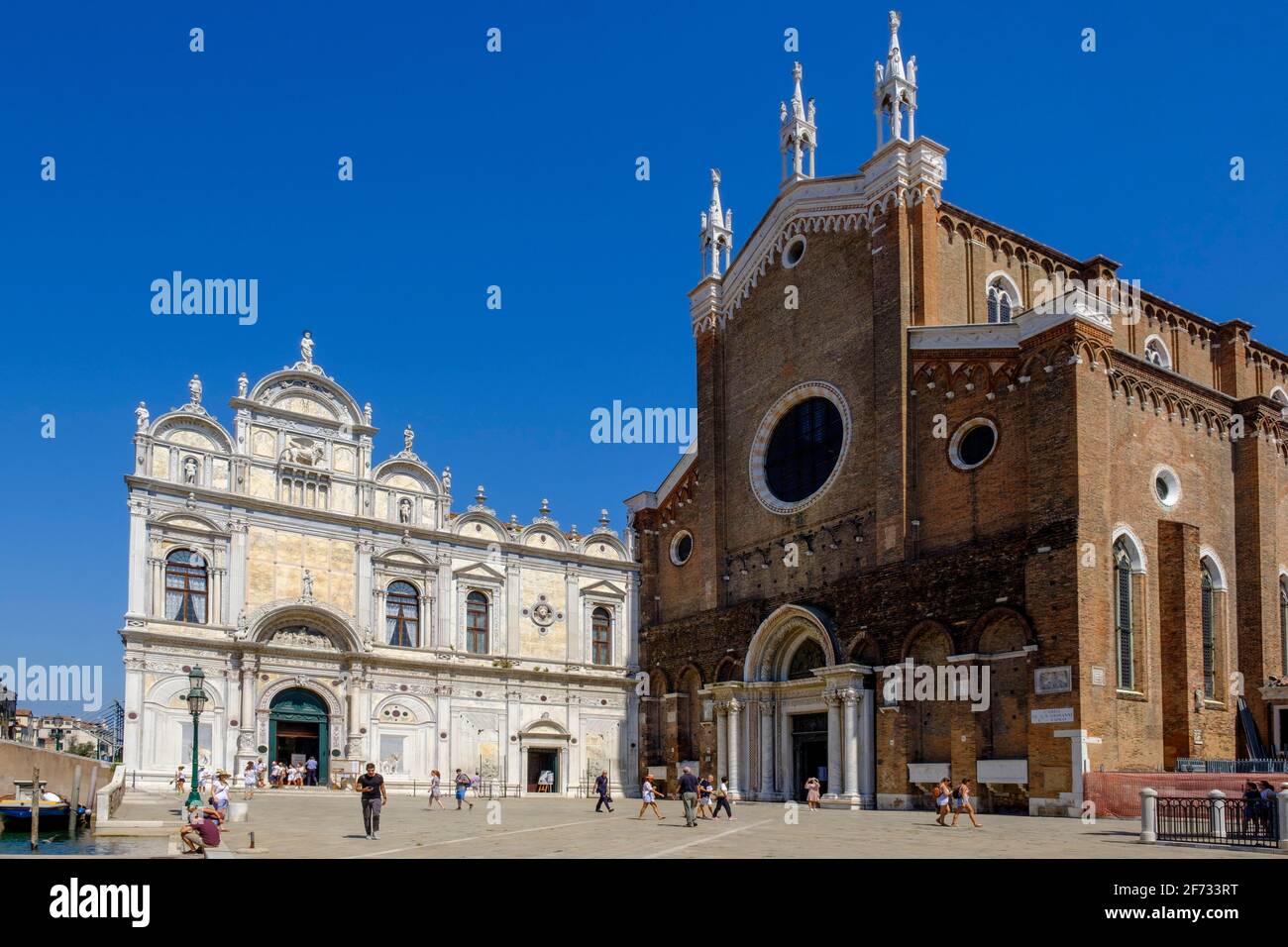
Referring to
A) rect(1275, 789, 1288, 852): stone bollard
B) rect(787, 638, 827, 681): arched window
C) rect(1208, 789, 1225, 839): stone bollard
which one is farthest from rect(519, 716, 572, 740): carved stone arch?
rect(1275, 789, 1288, 852): stone bollard

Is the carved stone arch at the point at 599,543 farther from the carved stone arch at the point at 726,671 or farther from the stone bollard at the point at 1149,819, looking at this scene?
the stone bollard at the point at 1149,819

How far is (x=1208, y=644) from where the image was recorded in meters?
32.2

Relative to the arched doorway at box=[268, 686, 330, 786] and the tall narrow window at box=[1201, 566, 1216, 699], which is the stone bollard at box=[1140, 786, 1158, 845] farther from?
the arched doorway at box=[268, 686, 330, 786]

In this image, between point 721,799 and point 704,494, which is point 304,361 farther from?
point 721,799

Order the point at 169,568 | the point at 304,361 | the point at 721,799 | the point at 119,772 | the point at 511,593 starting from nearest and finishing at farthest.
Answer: the point at 721,799 → the point at 119,772 → the point at 169,568 → the point at 304,361 → the point at 511,593

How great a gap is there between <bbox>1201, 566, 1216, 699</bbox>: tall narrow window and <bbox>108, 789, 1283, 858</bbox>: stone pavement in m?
7.05

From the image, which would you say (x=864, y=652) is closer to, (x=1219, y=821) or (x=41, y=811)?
(x=1219, y=821)

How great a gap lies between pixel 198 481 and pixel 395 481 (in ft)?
22.2

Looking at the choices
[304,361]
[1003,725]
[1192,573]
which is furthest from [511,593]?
[1192,573]

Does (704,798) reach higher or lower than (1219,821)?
lower

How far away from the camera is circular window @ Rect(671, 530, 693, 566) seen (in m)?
43.2

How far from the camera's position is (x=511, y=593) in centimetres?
4459

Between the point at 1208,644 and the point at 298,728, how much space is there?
26.3 m

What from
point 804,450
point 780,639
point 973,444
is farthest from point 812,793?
point 804,450
